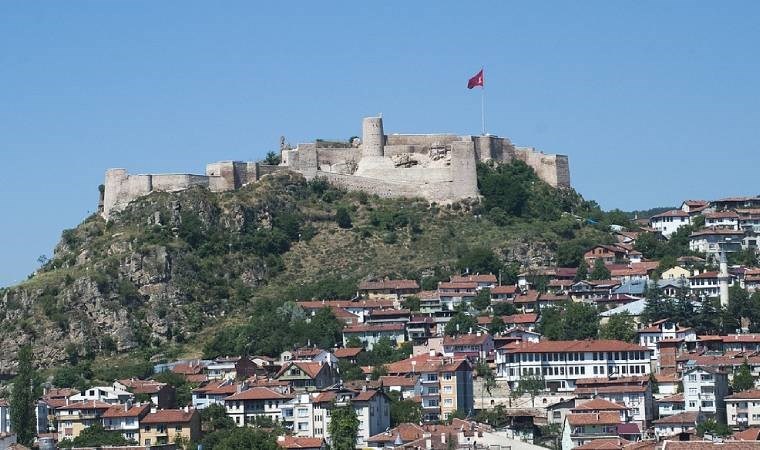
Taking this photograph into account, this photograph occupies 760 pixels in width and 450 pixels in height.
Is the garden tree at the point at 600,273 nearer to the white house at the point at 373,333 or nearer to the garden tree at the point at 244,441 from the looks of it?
the white house at the point at 373,333

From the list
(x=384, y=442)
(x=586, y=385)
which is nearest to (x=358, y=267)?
(x=586, y=385)

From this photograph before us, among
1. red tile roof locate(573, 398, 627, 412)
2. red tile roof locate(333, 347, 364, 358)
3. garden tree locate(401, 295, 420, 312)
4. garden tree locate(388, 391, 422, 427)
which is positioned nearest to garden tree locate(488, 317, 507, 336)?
garden tree locate(401, 295, 420, 312)

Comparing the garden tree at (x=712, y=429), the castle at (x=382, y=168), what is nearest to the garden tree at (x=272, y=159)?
the castle at (x=382, y=168)

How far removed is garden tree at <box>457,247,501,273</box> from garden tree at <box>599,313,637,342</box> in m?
15.7

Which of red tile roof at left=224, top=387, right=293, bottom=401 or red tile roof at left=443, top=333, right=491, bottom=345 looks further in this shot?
red tile roof at left=443, top=333, right=491, bottom=345

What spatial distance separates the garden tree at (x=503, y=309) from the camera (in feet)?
368

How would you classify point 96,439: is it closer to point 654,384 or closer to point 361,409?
point 361,409

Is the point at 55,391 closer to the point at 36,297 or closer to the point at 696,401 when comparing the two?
the point at 36,297

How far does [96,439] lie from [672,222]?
56304mm

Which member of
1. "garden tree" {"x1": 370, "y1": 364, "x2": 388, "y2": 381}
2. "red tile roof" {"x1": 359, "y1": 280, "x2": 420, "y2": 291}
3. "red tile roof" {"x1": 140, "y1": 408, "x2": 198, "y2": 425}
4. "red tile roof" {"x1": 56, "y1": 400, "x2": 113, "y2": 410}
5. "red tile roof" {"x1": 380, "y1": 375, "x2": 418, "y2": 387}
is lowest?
"red tile roof" {"x1": 140, "y1": 408, "x2": 198, "y2": 425}

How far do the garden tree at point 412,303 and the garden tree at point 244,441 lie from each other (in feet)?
92.0

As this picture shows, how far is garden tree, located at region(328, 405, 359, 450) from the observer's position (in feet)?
276

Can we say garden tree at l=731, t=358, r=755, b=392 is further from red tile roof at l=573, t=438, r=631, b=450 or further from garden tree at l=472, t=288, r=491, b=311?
garden tree at l=472, t=288, r=491, b=311

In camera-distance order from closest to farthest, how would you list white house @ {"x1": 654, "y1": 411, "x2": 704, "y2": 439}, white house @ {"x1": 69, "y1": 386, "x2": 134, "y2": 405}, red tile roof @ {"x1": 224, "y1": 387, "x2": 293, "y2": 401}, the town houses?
white house @ {"x1": 654, "y1": 411, "x2": 704, "y2": 439} < the town houses < red tile roof @ {"x1": 224, "y1": 387, "x2": 293, "y2": 401} < white house @ {"x1": 69, "y1": 386, "x2": 134, "y2": 405}
